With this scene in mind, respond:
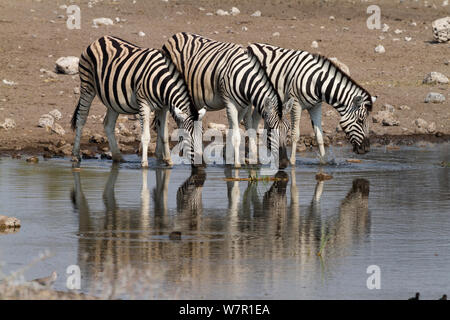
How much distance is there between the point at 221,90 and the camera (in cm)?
1535

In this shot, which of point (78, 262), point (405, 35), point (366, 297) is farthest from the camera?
point (405, 35)

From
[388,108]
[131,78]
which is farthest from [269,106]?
[388,108]

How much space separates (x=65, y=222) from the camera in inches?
415

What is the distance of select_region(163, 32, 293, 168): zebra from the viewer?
14930mm

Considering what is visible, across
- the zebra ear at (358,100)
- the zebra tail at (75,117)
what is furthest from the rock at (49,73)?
the zebra ear at (358,100)

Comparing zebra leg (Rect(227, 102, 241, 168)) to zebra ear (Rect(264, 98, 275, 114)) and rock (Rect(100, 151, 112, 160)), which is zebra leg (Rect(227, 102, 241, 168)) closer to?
zebra ear (Rect(264, 98, 275, 114))

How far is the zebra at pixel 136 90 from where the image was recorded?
49.4ft

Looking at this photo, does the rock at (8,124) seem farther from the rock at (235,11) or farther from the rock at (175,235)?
the rock at (235,11)

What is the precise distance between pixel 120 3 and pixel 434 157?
53.4 feet

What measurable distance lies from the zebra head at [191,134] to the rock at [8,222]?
16.2 ft

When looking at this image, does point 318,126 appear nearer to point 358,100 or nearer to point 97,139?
point 358,100

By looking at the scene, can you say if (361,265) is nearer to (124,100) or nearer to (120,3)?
(124,100)

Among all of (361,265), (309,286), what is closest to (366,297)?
(309,286)

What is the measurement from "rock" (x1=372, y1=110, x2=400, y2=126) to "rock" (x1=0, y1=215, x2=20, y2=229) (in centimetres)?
1120
